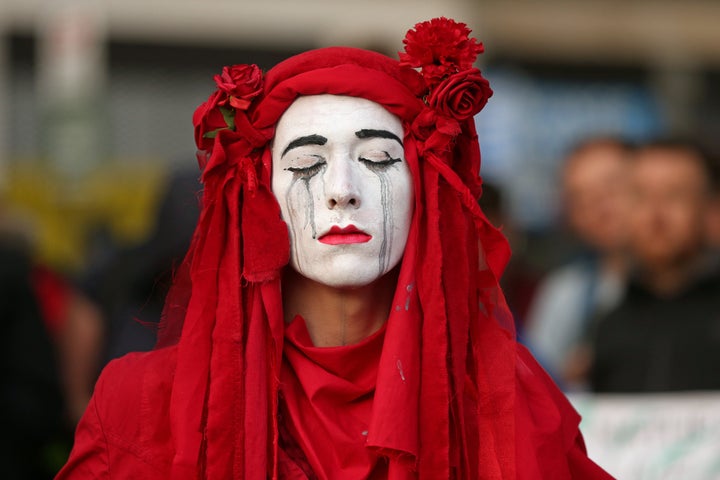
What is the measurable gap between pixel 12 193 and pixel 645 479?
267 inches

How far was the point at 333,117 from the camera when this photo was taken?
3.37 m

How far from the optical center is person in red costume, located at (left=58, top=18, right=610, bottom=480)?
3.25 m

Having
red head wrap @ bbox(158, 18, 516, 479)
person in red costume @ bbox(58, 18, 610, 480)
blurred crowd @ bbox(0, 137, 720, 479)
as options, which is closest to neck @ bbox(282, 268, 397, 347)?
person in red costume @ bbox(58, 18, 610, 480)

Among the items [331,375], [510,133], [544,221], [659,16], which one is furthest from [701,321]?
[659,16]

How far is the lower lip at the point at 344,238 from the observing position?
3.32 meters

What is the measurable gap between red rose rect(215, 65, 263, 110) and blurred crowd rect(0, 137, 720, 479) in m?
1.31

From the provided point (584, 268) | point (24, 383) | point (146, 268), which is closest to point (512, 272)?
point (584, 268)

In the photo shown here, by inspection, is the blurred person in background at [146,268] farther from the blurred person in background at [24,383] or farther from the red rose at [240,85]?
the red rose at [240,85]

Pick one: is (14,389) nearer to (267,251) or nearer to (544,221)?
(267,251)

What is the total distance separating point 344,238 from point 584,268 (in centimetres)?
321

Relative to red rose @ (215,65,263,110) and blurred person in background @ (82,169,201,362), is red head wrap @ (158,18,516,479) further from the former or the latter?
blurred person in background @ (82,169,201,362)

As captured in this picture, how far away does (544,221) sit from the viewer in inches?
423

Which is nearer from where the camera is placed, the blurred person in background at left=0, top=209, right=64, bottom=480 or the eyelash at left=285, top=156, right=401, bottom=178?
the eyelash at left=285, top=156, right=401, bottom=178

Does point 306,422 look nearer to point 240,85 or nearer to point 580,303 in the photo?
Result: point 240,85
